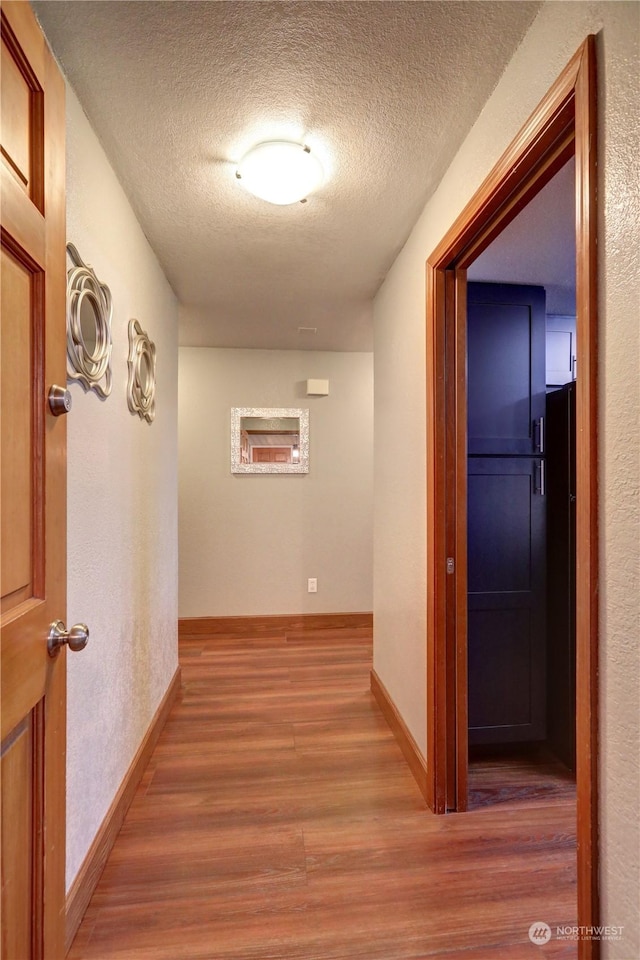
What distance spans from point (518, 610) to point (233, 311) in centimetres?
249

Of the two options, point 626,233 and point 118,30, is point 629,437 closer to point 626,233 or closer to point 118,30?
point 626,233

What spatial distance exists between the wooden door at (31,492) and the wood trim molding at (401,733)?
1376mm

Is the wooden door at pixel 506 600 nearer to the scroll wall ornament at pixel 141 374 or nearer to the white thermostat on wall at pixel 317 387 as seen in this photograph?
the scroll wall ornament at pixel 141 374

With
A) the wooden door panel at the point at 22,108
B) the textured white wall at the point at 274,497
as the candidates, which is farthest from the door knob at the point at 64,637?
the textured white wall at the point at 274,497

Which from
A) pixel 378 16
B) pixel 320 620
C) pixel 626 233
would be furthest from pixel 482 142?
pixel 320 620

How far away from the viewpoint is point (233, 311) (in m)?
3.07

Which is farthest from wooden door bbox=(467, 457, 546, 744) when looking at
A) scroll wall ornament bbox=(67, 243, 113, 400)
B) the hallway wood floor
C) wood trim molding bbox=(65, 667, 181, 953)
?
scroll wall ornament bbox=(67, 243, 113, 400)

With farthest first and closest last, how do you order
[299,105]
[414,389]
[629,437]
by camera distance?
[414,389]
[299,105]
[629,437]

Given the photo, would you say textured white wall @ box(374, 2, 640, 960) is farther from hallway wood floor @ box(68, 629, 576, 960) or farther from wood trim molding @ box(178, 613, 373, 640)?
wood trim molding @ box(178, 613, 373, 640)

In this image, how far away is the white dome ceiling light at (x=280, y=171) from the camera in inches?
59.3

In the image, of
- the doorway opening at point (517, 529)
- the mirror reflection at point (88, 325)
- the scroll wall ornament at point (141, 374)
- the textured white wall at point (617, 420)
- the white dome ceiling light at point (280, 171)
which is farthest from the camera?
the doorway opening at point (517, 529)

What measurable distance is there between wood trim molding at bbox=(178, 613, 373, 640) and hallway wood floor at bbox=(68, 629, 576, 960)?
1.40 m

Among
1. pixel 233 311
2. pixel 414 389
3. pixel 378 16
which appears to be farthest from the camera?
pixel 233 311

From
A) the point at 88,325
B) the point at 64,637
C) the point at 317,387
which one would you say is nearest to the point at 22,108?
the point at 88,325
